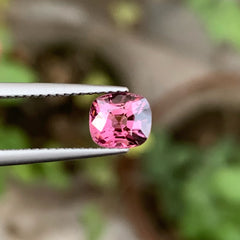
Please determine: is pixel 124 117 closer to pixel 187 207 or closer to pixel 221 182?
pixel 221 182

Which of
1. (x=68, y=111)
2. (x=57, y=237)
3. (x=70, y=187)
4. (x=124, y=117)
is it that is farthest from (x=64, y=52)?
(x=124, y=117)

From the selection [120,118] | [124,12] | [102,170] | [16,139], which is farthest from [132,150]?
[120,118]

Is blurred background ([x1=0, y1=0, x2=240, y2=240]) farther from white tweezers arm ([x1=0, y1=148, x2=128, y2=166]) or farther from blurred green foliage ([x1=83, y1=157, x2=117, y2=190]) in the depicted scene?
white tweezers arm ([x1=0, y1=148, x2=128, y2=166])

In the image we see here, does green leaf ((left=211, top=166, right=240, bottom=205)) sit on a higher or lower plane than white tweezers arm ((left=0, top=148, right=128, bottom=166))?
lower

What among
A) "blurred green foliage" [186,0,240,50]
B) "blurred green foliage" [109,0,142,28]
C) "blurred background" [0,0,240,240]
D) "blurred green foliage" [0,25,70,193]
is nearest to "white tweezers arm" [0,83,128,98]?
"blurred green foliage" [0,25,70,193]

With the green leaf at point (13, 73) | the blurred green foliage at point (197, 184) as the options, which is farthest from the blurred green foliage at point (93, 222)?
the green leaf at point (13, 73)

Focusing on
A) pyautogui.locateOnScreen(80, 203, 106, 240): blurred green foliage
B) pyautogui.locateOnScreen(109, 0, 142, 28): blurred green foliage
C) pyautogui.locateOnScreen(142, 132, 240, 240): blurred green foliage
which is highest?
pyautogui.locateOnScreen(109, 0, 142, 28): blurred green foliage
